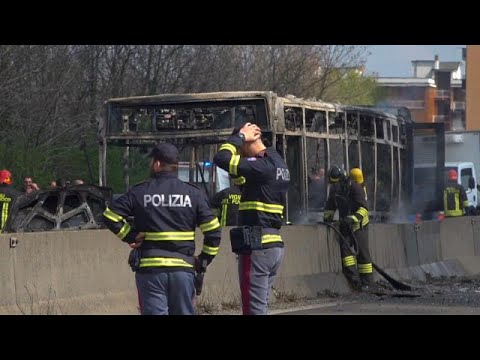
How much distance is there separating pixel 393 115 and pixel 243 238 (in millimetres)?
15094

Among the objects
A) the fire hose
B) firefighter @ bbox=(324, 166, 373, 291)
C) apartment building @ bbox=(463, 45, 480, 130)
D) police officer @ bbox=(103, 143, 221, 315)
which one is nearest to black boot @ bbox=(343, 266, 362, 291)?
firefighter @ bbox=(324, 166, 373, 291)

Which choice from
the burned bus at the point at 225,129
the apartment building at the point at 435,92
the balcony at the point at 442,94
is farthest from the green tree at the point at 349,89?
the balcony at the point at 442,94

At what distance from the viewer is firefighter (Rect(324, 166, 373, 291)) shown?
16547 mm

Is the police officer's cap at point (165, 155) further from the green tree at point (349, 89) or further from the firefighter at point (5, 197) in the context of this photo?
the green tree at point (349, 89)

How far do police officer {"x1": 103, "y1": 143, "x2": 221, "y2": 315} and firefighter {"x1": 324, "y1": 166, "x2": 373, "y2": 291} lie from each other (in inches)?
341

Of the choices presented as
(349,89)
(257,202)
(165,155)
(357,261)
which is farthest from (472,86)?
(165,155)

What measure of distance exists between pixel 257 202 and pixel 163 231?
63.9 inches

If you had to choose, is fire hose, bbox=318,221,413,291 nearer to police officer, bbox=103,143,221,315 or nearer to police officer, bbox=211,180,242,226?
police officer, bbox=211,180,242,226

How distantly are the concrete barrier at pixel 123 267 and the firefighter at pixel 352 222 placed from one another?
175 mm

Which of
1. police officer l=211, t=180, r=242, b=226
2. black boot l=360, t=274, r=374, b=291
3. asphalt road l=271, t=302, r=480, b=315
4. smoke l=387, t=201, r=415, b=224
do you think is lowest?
asphalt road l=271, t=302, r=480, b=315

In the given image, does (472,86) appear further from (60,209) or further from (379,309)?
(379,309)

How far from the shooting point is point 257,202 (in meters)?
9.38

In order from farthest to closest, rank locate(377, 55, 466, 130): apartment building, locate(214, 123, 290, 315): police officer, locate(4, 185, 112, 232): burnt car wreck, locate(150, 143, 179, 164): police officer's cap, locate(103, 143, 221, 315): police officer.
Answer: locate(377, 55, 466, 130): apartment building
locate(4, 185, 112, 232): burnt car wreck
locate(214, 123, 290, 315): police officer
locate(150, 143, 179, 164): police officer's cap
locate(103, 143, 221, 315): police officer
